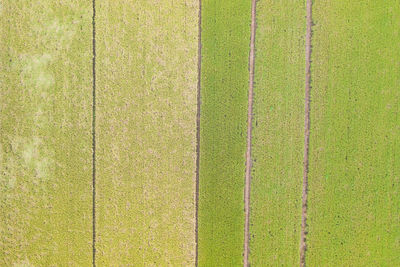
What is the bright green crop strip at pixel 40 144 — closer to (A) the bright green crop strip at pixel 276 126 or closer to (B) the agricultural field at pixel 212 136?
(B) the agricultural field at pixel 212 136

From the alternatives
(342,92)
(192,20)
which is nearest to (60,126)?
(192,20)

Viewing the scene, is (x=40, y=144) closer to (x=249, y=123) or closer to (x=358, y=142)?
(x=249, y=123)

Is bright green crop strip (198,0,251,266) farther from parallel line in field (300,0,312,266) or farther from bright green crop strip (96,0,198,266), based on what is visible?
parallel line in field (300,0,312,266)

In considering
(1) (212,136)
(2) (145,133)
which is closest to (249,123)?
(1) (212,136)

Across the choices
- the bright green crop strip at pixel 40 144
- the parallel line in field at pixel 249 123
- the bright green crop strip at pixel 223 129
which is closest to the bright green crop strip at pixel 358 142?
the parallel line in field at pixel 249 123

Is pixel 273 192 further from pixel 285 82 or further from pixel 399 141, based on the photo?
pixel 399 141

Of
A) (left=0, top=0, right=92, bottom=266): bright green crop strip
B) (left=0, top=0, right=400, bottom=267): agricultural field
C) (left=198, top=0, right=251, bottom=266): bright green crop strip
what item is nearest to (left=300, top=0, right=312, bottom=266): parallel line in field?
(left=0, top=0, right=400, bottom=267): agricultural field
